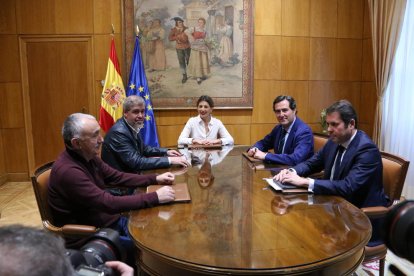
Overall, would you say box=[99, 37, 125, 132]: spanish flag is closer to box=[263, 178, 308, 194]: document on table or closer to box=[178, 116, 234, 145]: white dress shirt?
box=[178, 116, 234, 145]: white dress shirt

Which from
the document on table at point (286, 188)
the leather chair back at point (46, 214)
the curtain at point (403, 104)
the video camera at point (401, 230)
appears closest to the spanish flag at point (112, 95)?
the leather chair back at point (46, 214)

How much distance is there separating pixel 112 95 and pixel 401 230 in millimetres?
4363

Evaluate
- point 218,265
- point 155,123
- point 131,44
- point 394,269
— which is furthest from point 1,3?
point 394,269

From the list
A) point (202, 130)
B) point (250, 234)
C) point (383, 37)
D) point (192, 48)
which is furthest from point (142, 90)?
point (250, 234)

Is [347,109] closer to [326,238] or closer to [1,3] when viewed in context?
[326,238]

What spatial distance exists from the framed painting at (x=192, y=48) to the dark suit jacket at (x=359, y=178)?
122 inches

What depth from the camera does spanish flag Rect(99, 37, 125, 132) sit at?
4.55 meters

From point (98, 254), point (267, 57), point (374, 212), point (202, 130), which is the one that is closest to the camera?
point (98, 254)

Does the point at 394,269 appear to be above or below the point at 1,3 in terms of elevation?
below

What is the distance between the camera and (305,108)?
5.28 meters

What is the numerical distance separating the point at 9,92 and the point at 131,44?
2.00m

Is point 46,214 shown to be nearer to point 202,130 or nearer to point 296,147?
point 296,147

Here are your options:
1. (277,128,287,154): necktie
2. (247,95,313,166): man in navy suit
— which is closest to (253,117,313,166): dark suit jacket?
(247,95,313,166): man in navy suit

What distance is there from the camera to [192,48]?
492 cm
